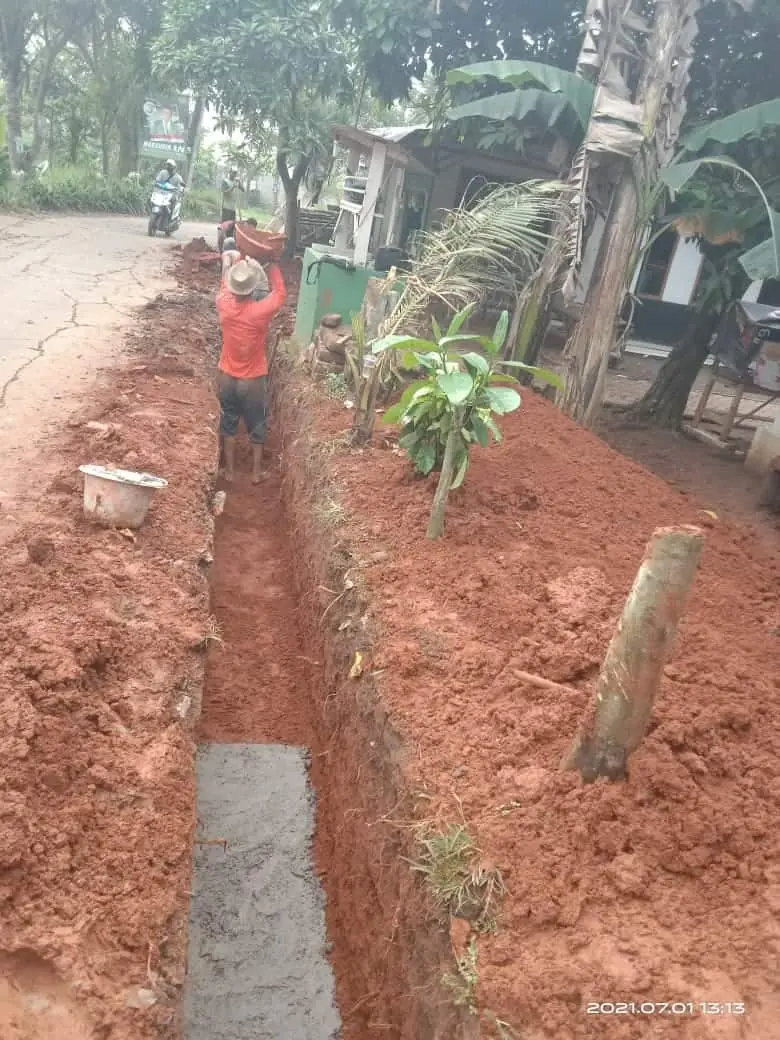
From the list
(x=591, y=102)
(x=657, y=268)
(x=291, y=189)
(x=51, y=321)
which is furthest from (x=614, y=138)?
(x=291, y=189)

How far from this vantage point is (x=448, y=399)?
4613 millimetres

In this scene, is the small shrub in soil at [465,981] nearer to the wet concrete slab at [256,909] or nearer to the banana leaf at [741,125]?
the wet concrete slab at [256,909]

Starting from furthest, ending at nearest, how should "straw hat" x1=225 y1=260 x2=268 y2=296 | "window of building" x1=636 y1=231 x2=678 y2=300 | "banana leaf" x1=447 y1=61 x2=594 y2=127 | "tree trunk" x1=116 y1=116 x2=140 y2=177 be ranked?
"tree trunk" x1=116 y1=116 x2=140 y2=177, "window of building" x1=636 y1=231 x2=678 y2=300, "banana leaf" x1=447 y1=61 x2=594 y2=127, "straw hat" x1=225 y1=260 x2=268 y2=296

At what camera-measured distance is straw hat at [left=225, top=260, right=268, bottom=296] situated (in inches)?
261

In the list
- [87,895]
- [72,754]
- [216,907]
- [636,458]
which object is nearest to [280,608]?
[216,907]

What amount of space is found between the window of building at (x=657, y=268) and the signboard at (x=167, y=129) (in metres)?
23.4

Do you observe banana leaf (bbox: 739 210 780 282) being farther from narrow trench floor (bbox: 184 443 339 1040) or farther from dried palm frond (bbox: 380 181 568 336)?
narrow trench floor (bbox: 184 443 339 1040)

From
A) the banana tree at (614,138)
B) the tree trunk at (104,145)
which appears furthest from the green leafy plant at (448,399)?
the tree trunk at (104,145)

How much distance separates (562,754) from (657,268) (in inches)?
516

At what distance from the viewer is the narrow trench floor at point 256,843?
3488 millimetres

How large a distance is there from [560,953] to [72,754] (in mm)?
1949

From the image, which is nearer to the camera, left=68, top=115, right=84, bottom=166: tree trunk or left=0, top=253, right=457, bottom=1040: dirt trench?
left=0, top=253, right=457, bottom=1040: dirt trench

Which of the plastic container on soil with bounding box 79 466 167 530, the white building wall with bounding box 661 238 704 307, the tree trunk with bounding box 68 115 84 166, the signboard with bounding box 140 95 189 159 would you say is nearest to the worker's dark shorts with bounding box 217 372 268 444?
the plastic container on soil with bounding box 79 466 167 530

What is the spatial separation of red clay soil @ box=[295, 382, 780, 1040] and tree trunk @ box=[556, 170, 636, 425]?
2.25m
